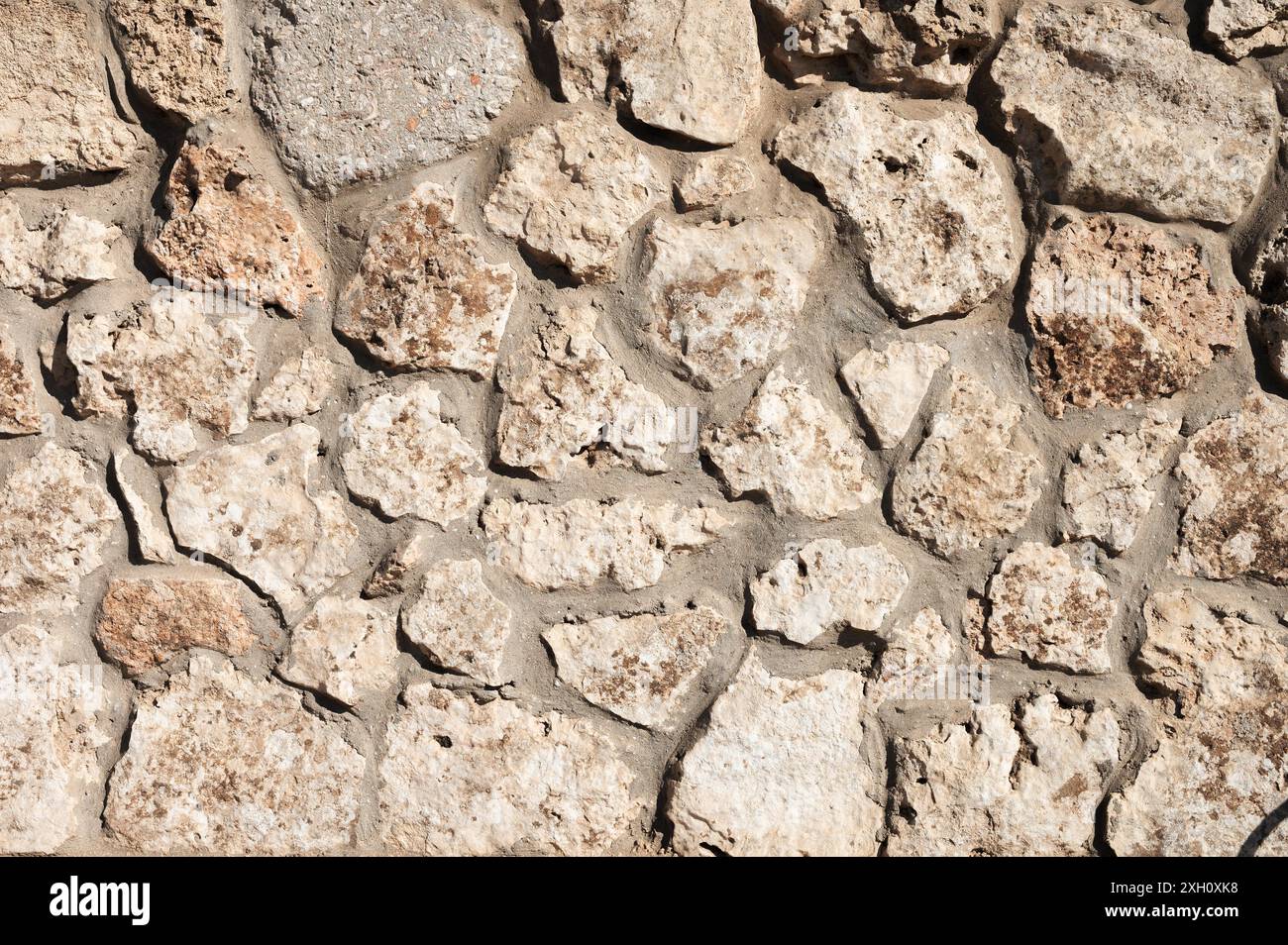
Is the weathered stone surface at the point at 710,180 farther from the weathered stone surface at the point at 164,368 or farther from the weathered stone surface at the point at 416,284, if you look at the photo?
the weathered stone surface at the point at 164,368

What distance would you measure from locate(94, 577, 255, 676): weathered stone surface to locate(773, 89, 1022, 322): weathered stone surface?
1167 mm

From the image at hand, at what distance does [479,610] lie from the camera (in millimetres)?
1679

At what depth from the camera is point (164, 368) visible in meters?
1.65

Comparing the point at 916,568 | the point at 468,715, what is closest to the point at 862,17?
the point at 916,568

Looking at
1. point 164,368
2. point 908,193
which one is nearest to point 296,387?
point 164,368

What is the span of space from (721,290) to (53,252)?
1.06 m

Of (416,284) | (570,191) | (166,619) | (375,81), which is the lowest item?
(166,619)

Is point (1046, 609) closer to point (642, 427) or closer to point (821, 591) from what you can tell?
point (821, 591)

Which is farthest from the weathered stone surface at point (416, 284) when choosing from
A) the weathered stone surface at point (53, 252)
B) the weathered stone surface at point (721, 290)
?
the weathered stone surface at point (53, 252)

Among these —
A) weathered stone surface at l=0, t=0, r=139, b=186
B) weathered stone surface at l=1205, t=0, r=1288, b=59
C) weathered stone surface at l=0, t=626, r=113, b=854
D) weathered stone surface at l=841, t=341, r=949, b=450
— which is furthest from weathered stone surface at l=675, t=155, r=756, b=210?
weathered stone surface at l=0, t=626, r=113, b=854

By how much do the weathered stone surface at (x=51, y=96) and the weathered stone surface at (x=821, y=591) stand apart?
50.1 inches

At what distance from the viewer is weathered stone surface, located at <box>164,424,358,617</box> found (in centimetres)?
166
